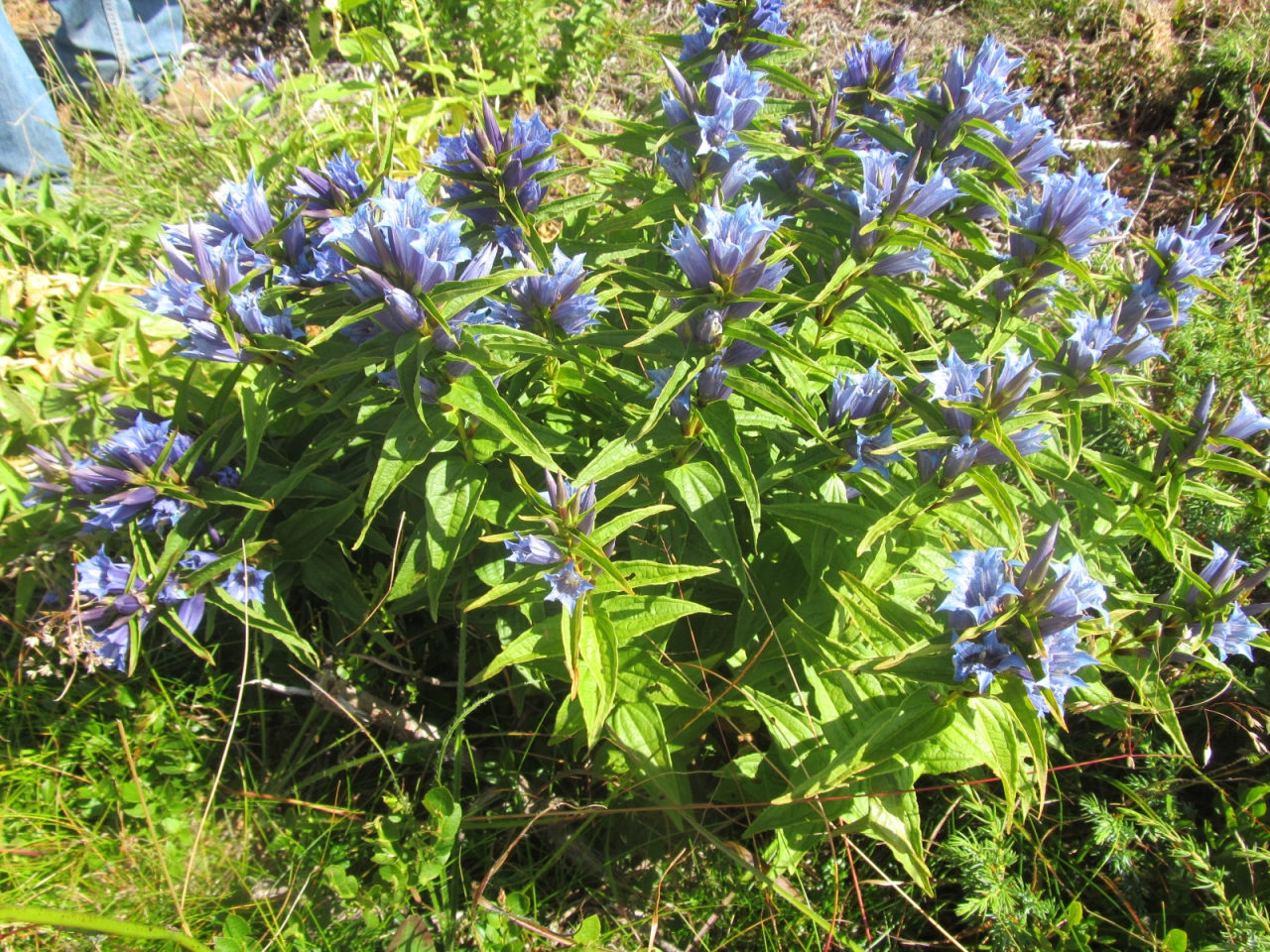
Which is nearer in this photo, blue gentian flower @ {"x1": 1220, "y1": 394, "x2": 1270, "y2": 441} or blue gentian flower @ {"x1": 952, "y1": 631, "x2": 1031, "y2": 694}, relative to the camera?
blue gentian flower @ {"x1": 952, "y1": 631, "x2": 1031, "y2": 694}

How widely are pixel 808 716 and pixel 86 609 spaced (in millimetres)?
2442

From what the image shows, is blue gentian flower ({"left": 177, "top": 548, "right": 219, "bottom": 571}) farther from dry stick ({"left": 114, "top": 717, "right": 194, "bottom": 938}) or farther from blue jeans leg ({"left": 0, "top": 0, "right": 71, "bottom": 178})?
blue jeans leg ({"left": 0, "top": 0, "right": 71, "bottom": 178})

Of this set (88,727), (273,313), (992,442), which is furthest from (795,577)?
(88,727)

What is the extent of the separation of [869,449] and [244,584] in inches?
76.3

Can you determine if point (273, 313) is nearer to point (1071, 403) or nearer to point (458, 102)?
point (1071, 403)

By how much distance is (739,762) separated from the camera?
2.69 meters

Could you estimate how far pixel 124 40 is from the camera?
6.18 m

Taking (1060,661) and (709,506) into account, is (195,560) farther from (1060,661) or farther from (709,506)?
(1060,661)

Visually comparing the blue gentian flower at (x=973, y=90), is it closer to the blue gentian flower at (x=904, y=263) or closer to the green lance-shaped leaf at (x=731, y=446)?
the blue gentian flower at (x=904, y=263)

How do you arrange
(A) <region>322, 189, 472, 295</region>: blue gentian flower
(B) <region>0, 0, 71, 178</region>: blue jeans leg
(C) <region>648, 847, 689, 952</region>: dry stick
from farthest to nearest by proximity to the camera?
1. (B) <region>0, 0, 71, 178</region>: blue jeans leg
2. (C) <region>648, 847, 689, 952</region>: dry stick
3. (A) <region>322, 189, 472, 295</region>: blue gentian flower

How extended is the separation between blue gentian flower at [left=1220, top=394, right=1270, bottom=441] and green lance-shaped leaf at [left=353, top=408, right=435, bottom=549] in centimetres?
225

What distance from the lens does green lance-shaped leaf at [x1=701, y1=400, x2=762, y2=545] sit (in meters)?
2.14

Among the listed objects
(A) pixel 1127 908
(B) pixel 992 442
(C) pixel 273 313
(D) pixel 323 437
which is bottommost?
(A) pixel 1127 908

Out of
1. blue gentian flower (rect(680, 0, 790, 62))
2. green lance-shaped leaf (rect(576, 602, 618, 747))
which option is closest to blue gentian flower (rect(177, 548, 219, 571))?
green lance-shaped leaf (rect(576, 602, 618, 747))
